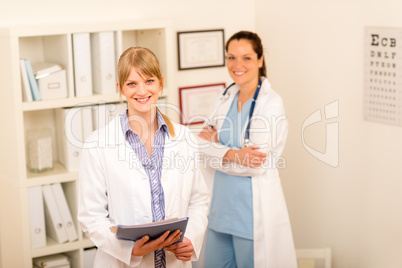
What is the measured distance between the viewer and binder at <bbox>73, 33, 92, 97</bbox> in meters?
3.09

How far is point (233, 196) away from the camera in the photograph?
117 inches

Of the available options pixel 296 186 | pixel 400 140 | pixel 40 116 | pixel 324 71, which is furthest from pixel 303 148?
pixel 40 116

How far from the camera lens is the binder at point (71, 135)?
317cm

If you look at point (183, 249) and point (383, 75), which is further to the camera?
point (383, 75)

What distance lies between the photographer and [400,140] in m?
2.89

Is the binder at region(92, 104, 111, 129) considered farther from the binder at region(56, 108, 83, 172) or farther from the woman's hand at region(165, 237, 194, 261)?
the woman's hand at region(165, 237, 194, 261)

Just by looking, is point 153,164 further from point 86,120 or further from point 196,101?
point 196,101

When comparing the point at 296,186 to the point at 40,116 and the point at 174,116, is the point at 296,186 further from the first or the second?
the point at 40,116

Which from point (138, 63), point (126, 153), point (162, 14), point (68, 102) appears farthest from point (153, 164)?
point (162, 14)

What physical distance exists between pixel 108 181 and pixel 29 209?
122 centimetres

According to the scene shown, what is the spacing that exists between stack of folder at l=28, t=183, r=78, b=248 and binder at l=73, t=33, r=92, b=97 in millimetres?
508

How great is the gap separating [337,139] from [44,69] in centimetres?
155

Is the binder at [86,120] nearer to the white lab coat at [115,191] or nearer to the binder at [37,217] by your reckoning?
the binder at [37,217]

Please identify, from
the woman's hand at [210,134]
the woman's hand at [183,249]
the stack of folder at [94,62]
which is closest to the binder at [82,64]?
the stack of folder at [94,62]
